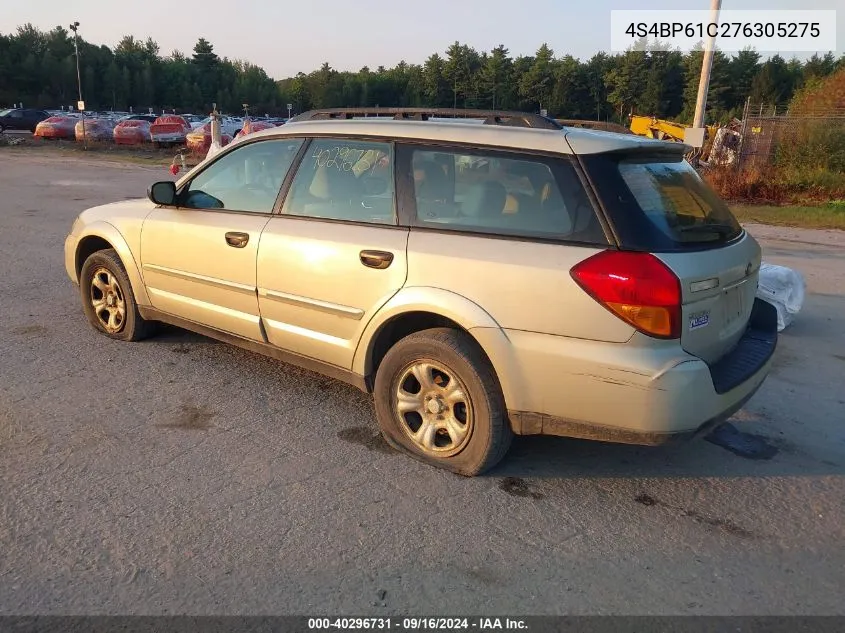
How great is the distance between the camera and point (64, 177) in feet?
64.7

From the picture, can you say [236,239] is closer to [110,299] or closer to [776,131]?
[110,299]

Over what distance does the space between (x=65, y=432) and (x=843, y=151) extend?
19.5m

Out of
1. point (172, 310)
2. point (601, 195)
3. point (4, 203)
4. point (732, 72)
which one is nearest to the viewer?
point (601, 195)

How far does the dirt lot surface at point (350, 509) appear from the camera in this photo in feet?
8.66

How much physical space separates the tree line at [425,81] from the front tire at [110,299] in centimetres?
5123

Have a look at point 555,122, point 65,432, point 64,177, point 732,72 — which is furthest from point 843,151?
point 732,72

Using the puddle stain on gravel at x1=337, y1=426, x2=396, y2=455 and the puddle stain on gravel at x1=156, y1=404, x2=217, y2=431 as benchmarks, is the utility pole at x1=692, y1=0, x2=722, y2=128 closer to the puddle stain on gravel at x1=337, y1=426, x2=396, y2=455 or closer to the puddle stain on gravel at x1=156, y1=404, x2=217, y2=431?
the puddle stain on gravel at x1=337, y1=426, x2=396, y2=455

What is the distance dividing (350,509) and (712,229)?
87.3 inches

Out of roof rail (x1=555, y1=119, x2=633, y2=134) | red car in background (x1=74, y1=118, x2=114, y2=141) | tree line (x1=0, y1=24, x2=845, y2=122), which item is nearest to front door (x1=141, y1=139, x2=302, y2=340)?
roof rail (x1=555, y1=119, x2=633, y2=134)

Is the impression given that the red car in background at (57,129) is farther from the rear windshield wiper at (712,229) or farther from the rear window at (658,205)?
the rear windshield wiper at (712,229)

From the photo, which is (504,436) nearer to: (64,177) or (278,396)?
(278,396)

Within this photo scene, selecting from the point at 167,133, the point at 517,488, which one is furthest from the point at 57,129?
the point at 517,488

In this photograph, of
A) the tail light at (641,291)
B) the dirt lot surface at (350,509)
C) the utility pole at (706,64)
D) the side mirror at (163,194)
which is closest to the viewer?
the dirt lot surface at (350,509)

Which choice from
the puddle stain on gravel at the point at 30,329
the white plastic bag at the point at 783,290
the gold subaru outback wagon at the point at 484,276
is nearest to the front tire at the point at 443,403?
the gold subaru outback wagon at the point at 484,276
